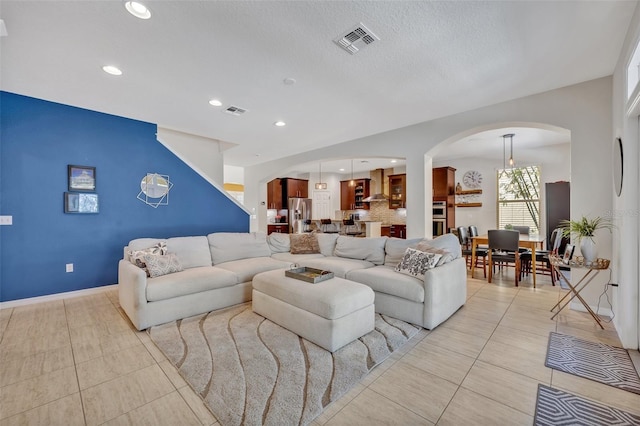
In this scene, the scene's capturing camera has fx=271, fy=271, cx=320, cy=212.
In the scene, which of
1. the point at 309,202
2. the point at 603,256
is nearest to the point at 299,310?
the point at 603,256

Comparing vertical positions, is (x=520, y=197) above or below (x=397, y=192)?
below

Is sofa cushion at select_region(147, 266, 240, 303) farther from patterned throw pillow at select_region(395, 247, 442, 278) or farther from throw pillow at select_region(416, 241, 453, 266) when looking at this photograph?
throw pillow at select_region(416, 241, 453, 266)

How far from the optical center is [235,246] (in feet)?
14.3

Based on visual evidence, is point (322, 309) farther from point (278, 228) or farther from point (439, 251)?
point (278, 228)

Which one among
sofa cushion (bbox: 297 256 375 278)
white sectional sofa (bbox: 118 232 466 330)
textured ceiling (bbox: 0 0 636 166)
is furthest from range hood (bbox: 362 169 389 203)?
sofa cushion (bbox: 297 256 375 278)

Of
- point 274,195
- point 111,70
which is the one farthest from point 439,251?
A: point 274,195

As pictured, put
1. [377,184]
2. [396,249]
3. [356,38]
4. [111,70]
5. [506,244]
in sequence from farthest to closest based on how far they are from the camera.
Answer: [377,184] < [506,244] < [396,249] < [111,70] < [356,38]

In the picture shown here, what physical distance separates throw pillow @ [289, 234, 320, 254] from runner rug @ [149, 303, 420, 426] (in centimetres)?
176

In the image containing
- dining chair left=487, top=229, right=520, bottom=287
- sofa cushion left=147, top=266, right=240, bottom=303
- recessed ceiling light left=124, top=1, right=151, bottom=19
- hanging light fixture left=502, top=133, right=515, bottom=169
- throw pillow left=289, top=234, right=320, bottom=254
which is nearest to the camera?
recessed ceiling light left=124, top=1, right=151, bottom=19

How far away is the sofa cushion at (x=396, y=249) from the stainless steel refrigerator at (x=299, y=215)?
659 centimetres

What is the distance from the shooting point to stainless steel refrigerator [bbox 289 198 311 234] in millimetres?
10172

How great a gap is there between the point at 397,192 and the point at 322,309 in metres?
7.11

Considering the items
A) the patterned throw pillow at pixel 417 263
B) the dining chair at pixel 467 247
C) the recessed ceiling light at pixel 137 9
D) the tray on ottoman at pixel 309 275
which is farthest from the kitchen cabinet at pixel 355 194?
the recessed ceiling light at pixel 137 9

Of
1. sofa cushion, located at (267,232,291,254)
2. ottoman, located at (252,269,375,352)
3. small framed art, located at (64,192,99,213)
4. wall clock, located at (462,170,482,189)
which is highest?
wall clock, located at (462,170,482,189)
